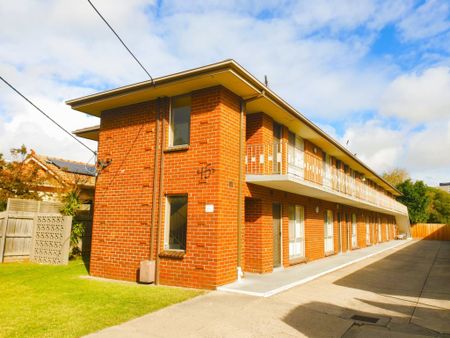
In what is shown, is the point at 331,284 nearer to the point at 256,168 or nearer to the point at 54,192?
the point at 256,168

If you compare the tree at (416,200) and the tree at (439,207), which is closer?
the tree at (416,200)

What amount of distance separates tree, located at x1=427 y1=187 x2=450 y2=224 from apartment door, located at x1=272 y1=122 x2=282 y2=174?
162ft

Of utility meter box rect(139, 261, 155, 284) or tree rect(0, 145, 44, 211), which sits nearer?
utility meter box rect(139, 261, 155, 284)

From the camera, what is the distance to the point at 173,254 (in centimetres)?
898

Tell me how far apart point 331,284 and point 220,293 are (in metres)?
3.25

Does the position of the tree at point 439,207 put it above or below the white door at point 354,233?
above

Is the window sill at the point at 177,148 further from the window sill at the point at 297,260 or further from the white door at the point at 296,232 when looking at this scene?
the window sill at the point at 297,260

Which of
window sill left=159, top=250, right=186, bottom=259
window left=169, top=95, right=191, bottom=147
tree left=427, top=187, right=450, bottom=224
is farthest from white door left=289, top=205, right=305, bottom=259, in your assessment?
tree left=427, top=187, right=450, bottom=224

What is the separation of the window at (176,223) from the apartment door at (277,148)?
370 centimetres

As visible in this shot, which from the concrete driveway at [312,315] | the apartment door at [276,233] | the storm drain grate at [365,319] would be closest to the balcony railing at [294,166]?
the apartment door at [276,233]

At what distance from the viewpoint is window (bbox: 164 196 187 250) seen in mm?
9258

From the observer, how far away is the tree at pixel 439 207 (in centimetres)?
5353

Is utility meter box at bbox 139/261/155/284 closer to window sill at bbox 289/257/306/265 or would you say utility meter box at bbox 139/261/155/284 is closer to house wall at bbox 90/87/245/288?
house wall at bbox 90/87/245/288

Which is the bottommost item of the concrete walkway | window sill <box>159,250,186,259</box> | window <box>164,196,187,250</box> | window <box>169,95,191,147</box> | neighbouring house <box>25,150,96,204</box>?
the concrete walkway
